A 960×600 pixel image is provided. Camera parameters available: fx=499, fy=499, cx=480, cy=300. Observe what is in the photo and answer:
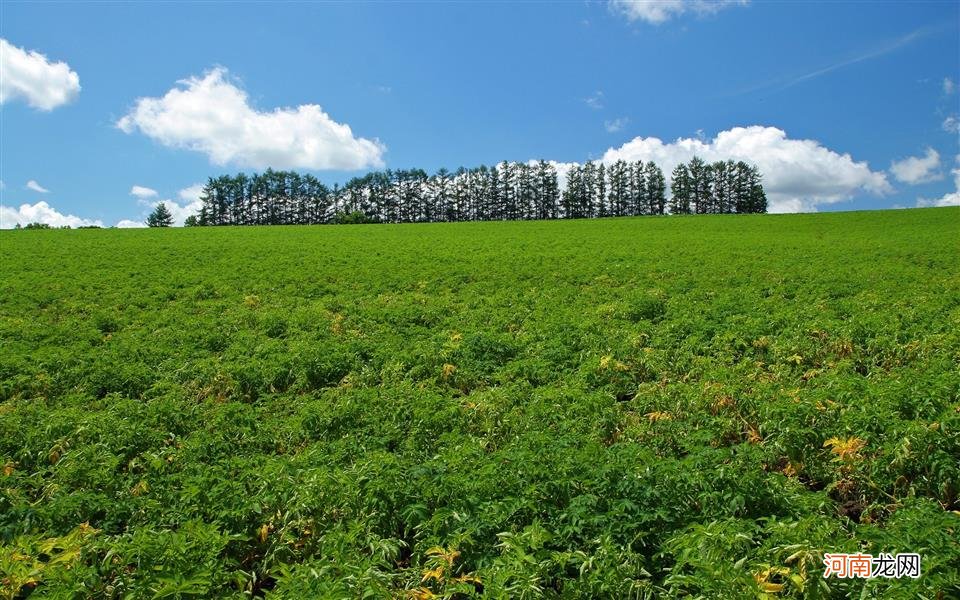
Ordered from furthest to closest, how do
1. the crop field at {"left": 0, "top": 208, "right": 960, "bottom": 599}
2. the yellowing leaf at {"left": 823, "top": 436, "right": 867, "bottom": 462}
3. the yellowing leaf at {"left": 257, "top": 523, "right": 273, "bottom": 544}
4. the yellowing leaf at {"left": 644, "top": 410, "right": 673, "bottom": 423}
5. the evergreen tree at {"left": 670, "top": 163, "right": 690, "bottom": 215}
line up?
the evergreen tree at {"left": 670, "top": 163, "right": 690, "bottom": 215} < the yellowing leaf at {"left": 644, "top": 410, "right": 673, "bottom": 423} < the yellowing leaf at {"left": 823, "top": 436, "right": 867, "bottom": 462} < the yellowing leaf at {"left": 257, "top": 523, "right": 273, "bottom": 544} < the crop field at {"left": 0, "top": 208, "right": 960, "bottom": 599}

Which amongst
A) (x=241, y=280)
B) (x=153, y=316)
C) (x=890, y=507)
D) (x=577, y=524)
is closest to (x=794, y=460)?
(x=890, y=507)

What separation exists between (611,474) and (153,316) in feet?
49.3

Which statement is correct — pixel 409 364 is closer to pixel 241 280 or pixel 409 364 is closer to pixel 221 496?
pixel 221 496

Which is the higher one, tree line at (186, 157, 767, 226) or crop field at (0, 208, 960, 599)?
tree line at (186, 157, 767, 226)

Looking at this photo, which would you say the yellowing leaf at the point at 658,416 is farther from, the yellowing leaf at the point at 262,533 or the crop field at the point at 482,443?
the yellowing leaf at the point at 262,533

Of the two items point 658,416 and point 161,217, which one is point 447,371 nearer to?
point 658,416

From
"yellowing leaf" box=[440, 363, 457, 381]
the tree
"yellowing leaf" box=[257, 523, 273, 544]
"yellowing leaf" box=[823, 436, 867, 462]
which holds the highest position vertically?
the tree

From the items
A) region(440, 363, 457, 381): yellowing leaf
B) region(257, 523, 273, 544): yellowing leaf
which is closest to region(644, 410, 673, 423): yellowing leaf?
region(440, 363, 457, 381): yellowing leaf

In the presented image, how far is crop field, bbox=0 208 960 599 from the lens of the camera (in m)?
4.69

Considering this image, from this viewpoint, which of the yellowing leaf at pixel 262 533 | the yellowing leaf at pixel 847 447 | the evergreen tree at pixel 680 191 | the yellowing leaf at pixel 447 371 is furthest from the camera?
the evergreen tree at pixel 680 191

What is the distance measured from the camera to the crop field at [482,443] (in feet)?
15.4

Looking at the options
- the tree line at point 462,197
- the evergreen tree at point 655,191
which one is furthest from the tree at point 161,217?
the evergreen tree at point 655,191

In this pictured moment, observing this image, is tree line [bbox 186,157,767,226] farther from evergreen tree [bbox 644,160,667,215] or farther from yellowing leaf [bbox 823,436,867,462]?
yellowing leaf [bbox 823,436,867,462]

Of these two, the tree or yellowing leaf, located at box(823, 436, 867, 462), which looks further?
the tree
